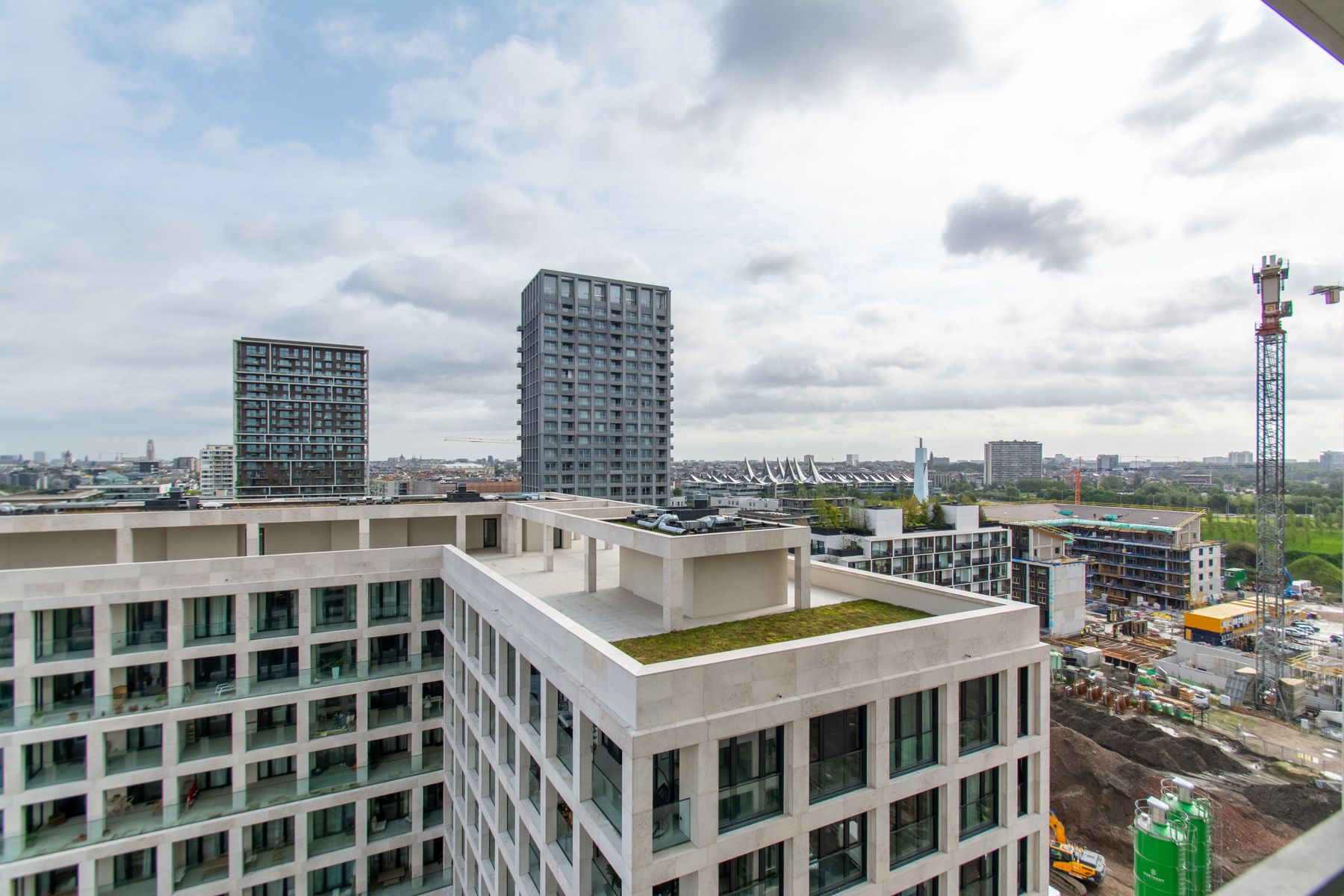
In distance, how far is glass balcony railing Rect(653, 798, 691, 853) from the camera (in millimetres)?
10375

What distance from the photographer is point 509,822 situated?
16.7 metres

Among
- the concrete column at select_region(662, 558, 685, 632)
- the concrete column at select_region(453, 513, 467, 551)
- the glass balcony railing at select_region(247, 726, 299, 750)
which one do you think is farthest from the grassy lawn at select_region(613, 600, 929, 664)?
the glass balcony railing at select_region(247, 726, 299, 750)

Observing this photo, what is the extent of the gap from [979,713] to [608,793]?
8.51m

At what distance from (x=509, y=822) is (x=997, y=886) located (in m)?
12.0

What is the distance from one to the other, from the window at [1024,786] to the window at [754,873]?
686cm

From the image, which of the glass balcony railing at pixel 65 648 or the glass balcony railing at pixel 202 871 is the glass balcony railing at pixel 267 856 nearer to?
the glass balcony railing at pixel 202 871

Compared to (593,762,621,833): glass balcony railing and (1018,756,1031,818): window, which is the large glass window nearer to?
(593,762,621,833): glass balcony railing

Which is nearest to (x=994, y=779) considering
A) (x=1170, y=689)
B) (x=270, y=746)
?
(x=270, y=746)

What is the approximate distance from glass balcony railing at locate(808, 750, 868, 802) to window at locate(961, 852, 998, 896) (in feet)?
13.8

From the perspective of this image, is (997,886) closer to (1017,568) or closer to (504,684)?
(504,684)

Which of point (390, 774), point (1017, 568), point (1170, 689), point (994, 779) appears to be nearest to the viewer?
point (994, 779)

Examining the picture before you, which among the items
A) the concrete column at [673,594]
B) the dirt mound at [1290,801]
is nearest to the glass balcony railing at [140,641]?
the concrete column at [673,594]

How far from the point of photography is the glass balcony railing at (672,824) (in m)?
10.4

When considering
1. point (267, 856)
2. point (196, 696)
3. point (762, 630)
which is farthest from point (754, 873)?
point (196, 696)
